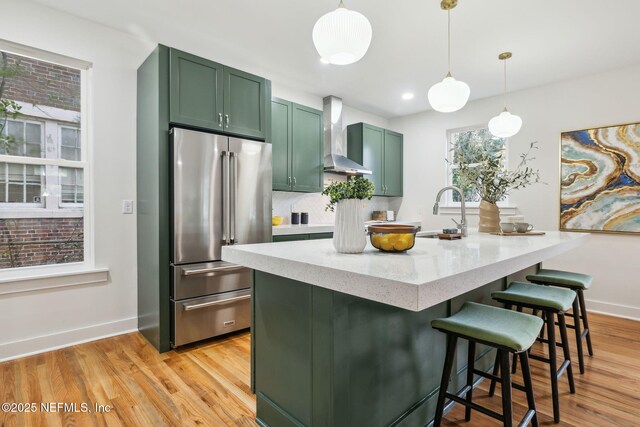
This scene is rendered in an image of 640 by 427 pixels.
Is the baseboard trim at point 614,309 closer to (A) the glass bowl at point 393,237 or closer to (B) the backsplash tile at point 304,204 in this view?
(B) the backsplash tile at point 304,204

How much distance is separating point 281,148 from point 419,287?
319 cm

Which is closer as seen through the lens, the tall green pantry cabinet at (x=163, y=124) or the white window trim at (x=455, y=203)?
the tall green pantry cabinet at (x=163, y=124)

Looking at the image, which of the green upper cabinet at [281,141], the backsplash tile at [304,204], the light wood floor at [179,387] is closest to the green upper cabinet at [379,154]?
the backsplash tile at [304,204]

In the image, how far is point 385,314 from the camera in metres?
1.47

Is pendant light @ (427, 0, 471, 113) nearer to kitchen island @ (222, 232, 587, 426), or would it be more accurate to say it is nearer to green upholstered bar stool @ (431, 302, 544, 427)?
kitchen island @ (222, 232, 587, 426)

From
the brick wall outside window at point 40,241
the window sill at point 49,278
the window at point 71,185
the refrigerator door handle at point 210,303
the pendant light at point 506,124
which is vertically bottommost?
the refrigerator door handle at point 210,303

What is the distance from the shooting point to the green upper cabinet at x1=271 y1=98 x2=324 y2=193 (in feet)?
12.5

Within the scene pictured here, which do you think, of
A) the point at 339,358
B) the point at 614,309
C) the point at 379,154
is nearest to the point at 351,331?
the point at 339,358

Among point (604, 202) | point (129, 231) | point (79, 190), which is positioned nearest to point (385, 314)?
point (129, 231)

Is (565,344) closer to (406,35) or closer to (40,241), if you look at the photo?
(406,35)

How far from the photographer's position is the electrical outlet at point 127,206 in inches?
117

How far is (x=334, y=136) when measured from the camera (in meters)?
4.66

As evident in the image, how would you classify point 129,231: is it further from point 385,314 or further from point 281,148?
point 385,314

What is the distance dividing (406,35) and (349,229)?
2.36 meters
